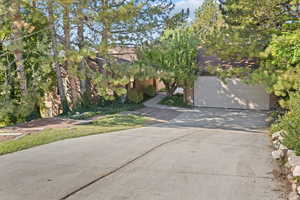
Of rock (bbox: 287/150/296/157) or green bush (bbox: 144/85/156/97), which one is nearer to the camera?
rock (bbox: 287/150/296/157)

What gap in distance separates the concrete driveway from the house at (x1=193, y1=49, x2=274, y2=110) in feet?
32.2

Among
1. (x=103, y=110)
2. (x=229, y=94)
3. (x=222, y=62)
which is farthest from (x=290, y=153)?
(x=222, y=62)

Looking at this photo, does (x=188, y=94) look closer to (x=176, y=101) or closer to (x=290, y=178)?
(x=176, y=101)

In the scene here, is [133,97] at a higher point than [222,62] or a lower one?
lower

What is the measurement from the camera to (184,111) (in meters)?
16.9

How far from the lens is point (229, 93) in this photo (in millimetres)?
17859

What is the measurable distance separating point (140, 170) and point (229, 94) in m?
14.1

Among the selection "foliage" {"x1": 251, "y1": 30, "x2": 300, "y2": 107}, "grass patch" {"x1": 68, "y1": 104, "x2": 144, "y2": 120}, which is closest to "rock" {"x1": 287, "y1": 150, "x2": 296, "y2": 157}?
"foliage" {"x1": 251, "y1": 30, "x2": 300, "y2": 107}

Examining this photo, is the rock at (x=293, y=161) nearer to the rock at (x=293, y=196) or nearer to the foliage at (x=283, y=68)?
the rock at (x=293, y=196)

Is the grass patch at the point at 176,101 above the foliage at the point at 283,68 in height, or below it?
below

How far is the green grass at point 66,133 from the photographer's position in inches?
276

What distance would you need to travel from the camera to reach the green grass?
7004mm

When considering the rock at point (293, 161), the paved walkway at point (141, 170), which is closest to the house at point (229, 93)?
the paved walkway at point (141, 170)

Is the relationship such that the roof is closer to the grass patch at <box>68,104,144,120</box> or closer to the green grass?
the grass patch at <box>68,104,144,120</box>
